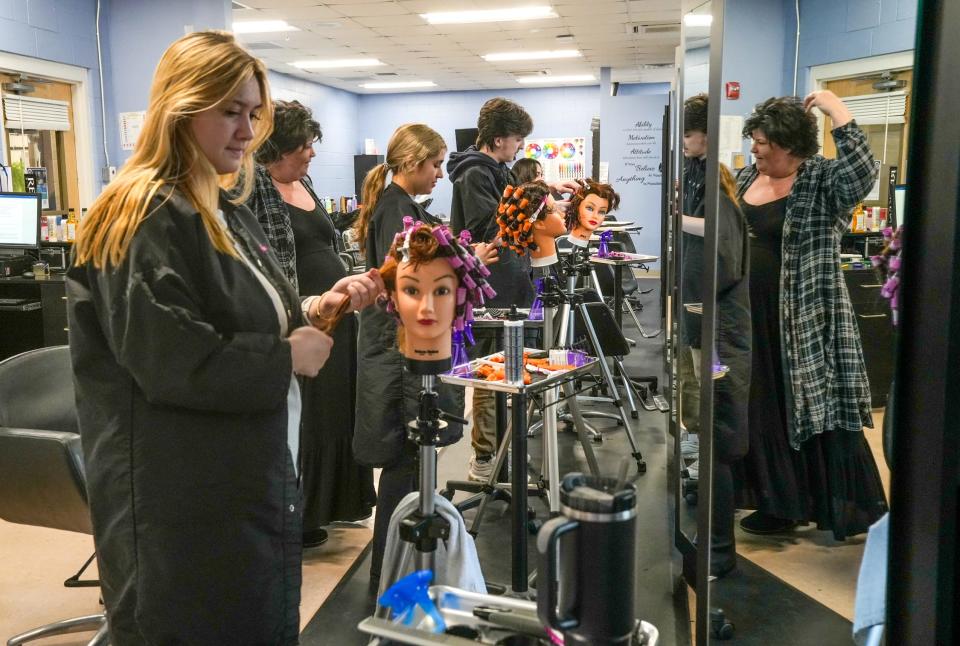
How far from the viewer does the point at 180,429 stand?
50.6 inches

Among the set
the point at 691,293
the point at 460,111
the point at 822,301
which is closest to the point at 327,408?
the point at 691,293

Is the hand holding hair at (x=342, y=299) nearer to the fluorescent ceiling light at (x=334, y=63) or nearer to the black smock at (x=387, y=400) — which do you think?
the black smock at (x=387, y=400)

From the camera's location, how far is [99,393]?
1298mm

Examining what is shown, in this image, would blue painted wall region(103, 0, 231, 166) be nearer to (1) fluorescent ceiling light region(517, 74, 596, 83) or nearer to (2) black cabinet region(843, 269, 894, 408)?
(2) black cabinet region(843, 269, 894, 408)

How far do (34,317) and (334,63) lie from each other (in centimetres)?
741

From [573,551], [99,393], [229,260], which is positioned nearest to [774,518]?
[573,551]


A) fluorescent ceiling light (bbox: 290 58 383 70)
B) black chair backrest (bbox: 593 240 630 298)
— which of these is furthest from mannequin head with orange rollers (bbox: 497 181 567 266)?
fluorescent ceiling light (bbox: 290 58 383 70)

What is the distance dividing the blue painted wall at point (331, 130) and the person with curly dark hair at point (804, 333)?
38.6 ft

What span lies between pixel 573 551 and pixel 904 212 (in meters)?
0.51

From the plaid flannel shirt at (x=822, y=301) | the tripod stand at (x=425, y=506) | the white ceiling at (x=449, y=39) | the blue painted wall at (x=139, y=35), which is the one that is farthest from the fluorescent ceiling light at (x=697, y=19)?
the white ceiling at (x=449, y=39)

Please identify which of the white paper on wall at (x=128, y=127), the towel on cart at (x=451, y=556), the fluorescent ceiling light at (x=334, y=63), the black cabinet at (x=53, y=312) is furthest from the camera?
the fluorescent ceiling light at (x=334, y=63)

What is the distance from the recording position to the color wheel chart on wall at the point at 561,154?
14.2 meters

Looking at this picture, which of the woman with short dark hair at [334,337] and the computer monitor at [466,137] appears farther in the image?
the computer monitor at [466,137]

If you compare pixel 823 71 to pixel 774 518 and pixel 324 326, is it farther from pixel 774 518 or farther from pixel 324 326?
pixel 324 326
